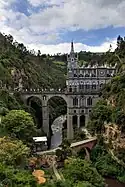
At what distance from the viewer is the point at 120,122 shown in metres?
55.2

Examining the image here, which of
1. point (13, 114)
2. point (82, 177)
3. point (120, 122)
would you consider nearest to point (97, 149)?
point (120, 122)

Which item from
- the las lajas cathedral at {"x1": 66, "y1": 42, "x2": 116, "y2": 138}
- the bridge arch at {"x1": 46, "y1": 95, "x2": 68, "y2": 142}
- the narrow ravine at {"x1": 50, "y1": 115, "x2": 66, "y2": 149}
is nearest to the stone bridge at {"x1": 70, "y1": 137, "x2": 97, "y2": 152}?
the narrow ravine at {"x1": 50, "y1": 115, "x2": 66, "y2": 149}

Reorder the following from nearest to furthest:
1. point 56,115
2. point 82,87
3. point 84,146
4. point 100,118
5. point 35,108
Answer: point 84,146 → point 100,118 → point 82,87 → point 35,108 → point 56,115

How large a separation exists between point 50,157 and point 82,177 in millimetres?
13879

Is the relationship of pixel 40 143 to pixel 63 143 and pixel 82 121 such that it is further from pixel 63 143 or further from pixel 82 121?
pixel 82 121

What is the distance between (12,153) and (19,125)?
41.2 ft

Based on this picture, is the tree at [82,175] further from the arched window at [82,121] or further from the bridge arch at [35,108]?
the bridge arch at [35,108]

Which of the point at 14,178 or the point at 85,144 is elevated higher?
the point at 14,178

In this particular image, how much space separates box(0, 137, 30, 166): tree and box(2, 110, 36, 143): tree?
27.1 ft

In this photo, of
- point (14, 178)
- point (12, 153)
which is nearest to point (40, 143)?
point (12, 153)

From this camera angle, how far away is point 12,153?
39.3m

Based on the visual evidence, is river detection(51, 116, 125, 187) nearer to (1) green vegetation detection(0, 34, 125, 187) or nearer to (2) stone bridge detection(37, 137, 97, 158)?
(1) green vegetation detection(0, 34, 125, 187)

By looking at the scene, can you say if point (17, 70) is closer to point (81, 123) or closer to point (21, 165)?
point (81, 123)

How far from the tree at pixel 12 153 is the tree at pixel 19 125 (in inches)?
325
